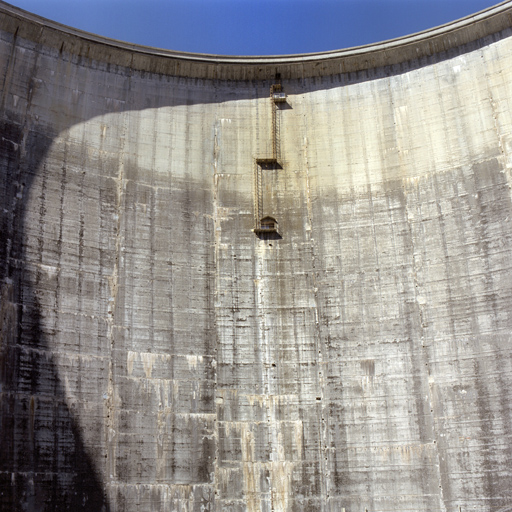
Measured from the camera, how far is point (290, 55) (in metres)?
18.2

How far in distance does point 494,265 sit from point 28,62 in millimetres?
12101

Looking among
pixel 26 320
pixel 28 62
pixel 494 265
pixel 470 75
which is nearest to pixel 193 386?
pixel 26 320

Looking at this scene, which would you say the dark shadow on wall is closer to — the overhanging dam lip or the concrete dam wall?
the concrete dam wall

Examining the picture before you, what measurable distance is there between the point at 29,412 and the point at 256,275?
6.26 metres

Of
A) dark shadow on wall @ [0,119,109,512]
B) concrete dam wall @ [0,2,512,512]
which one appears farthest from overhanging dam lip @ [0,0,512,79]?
dark shadow on wall @ [0,119,109,512]

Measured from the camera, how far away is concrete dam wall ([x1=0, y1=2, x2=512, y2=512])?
567 inches

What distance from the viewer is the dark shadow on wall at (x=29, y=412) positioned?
13.3m

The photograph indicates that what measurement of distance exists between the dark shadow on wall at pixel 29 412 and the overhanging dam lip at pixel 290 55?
4.00 meters

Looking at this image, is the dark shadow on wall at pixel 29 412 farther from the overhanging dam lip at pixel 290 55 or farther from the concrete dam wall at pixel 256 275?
the overhanging dam lip at pixel 290 55

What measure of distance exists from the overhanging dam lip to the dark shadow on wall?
400 cm

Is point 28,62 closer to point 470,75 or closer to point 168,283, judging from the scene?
point 168,283

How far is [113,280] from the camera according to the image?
15.6 metres

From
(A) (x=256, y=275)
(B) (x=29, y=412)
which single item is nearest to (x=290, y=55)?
(A) (x=256, y=275)

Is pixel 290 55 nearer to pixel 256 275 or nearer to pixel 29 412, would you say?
pixel 256 275
